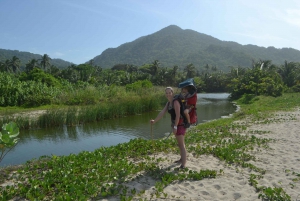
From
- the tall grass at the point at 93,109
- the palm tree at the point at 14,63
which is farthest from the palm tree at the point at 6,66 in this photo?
the tall grass at the point at 93,109

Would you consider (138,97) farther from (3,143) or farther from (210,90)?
(210,90)

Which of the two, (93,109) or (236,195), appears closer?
(236,195)

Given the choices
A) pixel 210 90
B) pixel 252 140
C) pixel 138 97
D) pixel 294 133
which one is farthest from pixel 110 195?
pixel 210 90

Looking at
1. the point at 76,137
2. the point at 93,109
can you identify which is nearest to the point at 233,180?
the point at 76,137

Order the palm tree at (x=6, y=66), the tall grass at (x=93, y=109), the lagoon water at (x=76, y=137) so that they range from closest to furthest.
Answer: the lagoon water at (x=76, y=137) < the tall grass at (x=93, y=109) < the palm tree at (x=6, y=66)

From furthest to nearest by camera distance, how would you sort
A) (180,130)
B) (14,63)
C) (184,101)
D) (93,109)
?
(14,63) → (93,109) → (180,130) → (184,101)

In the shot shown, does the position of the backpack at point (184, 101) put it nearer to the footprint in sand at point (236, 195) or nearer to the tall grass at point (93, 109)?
the footprint in sand at point (236, 195)

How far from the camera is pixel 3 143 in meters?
4.06

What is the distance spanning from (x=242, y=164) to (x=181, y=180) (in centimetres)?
173

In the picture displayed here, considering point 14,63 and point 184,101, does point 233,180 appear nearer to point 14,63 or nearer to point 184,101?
point 184,101

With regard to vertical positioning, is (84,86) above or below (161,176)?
above

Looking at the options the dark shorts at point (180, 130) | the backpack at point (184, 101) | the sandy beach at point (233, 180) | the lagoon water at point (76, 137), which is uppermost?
the backpack at point (184, 101)

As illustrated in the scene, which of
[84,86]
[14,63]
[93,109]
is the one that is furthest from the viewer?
[14,63]

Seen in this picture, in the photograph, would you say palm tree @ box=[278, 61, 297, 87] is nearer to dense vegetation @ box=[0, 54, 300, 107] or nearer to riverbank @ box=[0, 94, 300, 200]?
dense vegetation @ box=[0, 54, 300, 107]
